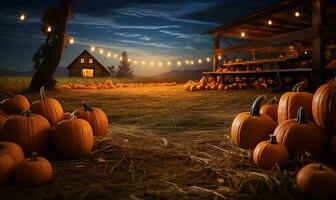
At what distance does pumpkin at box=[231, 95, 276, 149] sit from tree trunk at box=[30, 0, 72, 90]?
13.3m

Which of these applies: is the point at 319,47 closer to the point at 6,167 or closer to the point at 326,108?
the point at 326,108

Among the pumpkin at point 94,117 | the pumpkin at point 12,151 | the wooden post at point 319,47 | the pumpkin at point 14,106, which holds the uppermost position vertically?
the wooden post at point 319,47

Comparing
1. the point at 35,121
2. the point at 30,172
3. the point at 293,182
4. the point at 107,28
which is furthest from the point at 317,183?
the point at 107,28

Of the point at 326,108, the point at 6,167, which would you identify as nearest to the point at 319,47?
the point at 326,108

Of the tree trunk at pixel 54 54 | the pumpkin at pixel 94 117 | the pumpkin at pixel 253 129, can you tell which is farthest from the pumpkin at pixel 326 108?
the tree trunk at pixel 54 54

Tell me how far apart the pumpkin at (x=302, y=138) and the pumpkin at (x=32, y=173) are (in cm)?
231

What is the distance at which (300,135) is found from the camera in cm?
348

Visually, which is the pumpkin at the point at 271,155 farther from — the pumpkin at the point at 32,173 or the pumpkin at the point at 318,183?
the pumpkin at the point at 32,173

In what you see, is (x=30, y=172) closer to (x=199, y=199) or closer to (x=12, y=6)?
(x=199, y=199)

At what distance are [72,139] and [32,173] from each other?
36.0 inches

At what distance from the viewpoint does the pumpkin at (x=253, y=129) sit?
3951 millimetres

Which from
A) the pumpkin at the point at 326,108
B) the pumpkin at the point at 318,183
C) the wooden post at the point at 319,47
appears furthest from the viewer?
the wooden post at the point at 319,47

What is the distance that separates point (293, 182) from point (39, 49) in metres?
29.7

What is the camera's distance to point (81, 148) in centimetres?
385
